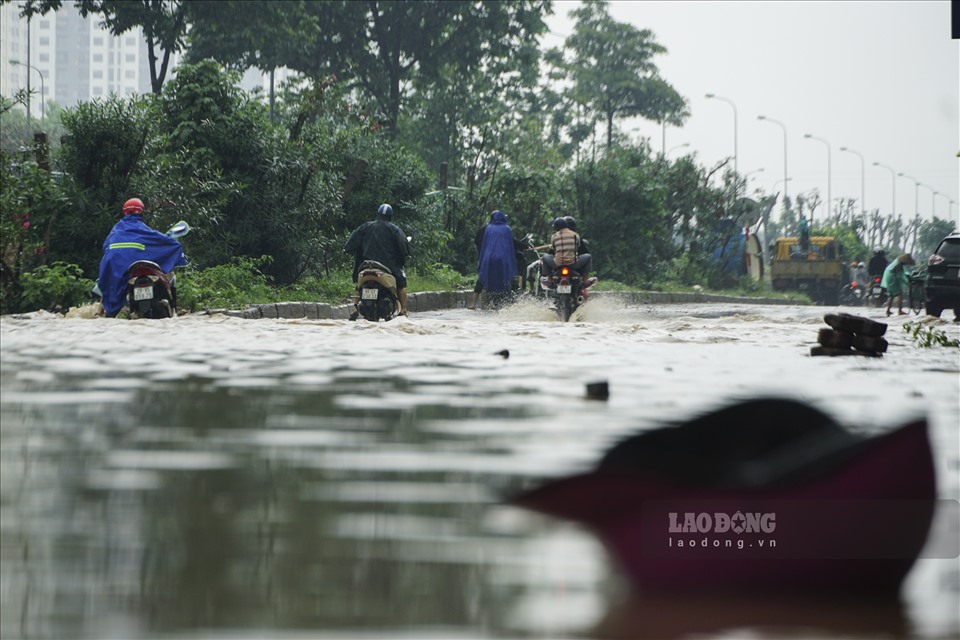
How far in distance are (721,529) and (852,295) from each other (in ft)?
152

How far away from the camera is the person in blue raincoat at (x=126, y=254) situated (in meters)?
14.2

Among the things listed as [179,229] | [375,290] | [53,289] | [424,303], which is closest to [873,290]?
[424,303]

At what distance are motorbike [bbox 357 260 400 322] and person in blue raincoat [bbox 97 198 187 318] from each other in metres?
2.29

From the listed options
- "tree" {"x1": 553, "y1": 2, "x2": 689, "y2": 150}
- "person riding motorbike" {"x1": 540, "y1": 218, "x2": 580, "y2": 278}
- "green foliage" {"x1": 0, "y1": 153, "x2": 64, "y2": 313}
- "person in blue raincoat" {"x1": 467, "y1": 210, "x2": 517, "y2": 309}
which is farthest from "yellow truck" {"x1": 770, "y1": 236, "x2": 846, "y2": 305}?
"green foliage" {"x1": 0, "y1": 153, "x2": 64, "y2": 313}

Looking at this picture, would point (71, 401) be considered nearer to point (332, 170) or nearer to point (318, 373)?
point (318, 373)

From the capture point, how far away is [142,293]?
14125mm

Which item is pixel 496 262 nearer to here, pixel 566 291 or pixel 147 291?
pixel 566 291

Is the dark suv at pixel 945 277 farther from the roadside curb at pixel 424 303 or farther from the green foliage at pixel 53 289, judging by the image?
the green foliage at pixel 53 289

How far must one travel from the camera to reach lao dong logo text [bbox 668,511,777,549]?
3.12 metres

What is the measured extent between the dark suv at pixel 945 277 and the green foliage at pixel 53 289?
12.6m

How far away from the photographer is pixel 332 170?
23.9m

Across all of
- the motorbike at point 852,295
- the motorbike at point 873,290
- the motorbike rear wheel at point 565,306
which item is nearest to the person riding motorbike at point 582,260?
the motorbike rear wheel at point 565,306

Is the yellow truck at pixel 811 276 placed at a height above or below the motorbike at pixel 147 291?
above

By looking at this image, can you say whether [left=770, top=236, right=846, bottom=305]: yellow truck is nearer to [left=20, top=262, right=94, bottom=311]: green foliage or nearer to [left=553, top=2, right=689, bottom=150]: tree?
[left=553, top=2, right=689, bottom=150]: tree
